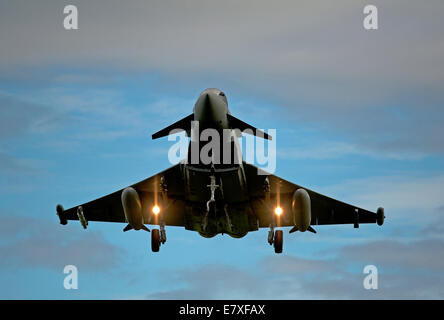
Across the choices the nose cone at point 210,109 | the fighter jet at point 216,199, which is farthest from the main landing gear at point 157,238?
the nose cone at point 210,109

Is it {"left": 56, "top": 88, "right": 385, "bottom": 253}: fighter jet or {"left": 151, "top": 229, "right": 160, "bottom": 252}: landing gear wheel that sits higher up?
{"left": 56, "top": 88, "right": 385, "bottom": 253}: fighter jet

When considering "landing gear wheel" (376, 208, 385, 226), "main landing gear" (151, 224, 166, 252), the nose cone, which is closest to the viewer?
the nose cone

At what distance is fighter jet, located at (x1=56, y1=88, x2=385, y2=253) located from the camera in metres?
34.9

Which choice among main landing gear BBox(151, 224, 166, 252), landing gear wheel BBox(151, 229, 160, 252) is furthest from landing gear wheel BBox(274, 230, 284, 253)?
landing gear wheel BBox(151, 229, 160, 252)

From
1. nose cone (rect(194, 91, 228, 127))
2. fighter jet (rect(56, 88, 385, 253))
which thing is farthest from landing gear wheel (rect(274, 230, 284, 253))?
nose cone (rect(194, 91, 228, 127))

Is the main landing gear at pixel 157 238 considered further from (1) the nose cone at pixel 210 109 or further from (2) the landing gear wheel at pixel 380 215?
(2) the landing gear wheel at pixel 380 215

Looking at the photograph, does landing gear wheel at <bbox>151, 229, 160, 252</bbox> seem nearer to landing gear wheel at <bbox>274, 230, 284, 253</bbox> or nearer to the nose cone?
landing gear wheel at <bbox>274, 230, 284, 253</bbox>

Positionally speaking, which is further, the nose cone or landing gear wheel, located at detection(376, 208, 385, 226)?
landing gear wheel, located at detection(376, 208, 385, 226)

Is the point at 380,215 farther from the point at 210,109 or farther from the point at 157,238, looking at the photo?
the point at 210,109

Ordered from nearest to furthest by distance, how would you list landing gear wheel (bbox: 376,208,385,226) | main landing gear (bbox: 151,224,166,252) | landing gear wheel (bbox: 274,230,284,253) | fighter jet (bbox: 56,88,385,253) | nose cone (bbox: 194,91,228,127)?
nose cone (bbox: 194,91,228,127), fighter jet (bbox: 56,88,385,253), main landing gear (bbox: 151,224,166,252), landing gear wheel (bbox: 274,230,284,253), landing gear wheel (bbox: 376,208,385,226)

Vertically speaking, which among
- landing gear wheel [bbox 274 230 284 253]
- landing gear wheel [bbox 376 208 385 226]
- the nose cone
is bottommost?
landing gear wheel [bbox 274 230 284 253]
